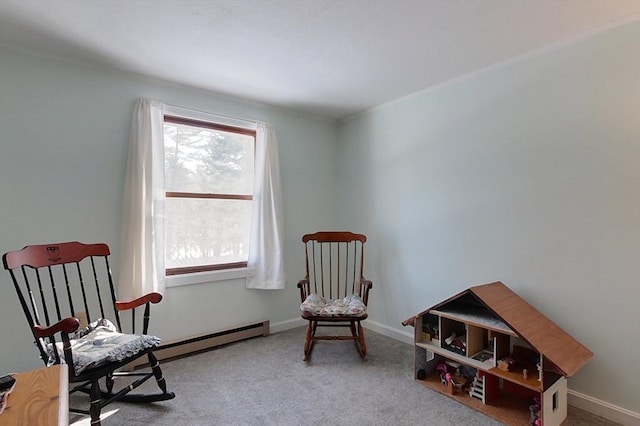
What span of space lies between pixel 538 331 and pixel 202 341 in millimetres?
2420

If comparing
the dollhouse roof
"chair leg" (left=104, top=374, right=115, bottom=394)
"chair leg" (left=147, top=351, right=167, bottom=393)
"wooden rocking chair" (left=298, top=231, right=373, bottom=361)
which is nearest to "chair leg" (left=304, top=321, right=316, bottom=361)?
"wooden rocking chair" (left=298, top=231, right=373, bottom=361)

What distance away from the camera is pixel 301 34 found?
6.43 feet

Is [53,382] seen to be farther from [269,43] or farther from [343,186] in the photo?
[343,186]

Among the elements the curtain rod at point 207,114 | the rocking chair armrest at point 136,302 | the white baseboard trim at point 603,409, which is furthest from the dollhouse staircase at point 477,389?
the curtain rod at point 207,114

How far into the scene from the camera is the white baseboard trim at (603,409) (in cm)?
177

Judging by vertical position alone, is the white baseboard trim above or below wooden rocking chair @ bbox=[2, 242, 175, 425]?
below

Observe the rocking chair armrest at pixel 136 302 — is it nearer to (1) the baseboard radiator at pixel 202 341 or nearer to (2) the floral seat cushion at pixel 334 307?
(1) the baseboard radiator at pixel 202 341

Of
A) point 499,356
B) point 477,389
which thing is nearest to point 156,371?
point 477,389

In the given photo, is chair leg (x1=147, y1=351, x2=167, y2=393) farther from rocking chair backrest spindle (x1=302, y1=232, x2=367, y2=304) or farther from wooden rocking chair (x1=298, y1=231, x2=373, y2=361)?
rocking chair backrest spindle (x1=302, y1=232, x2=367, y2=304)

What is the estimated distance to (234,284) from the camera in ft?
9.89

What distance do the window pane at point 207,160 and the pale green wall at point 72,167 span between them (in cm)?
23

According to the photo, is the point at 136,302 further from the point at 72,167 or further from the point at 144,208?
the point at 72,167

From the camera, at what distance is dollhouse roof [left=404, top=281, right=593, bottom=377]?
1.65 meters

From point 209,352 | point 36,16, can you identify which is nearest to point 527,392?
point 209,352
